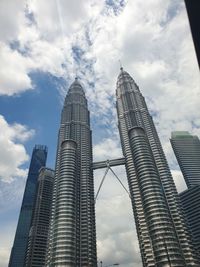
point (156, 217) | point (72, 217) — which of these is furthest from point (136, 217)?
point (72, 217)

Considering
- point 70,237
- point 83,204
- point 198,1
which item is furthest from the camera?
point 83,204

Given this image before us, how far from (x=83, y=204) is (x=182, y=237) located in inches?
2676

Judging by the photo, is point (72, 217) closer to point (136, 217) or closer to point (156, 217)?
point (156, 217)

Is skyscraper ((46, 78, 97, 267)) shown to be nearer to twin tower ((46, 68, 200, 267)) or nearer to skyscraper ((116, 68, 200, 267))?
twin tower ((46, 68, 200, 267))

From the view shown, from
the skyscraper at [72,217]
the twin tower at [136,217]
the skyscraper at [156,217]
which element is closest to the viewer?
the skyscraper at [156,217]

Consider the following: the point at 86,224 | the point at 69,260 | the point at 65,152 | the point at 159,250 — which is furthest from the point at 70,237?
the point at 65,152

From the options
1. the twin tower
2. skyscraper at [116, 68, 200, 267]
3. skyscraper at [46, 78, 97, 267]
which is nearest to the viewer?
skyscraper at [116, 68, 200, 267]

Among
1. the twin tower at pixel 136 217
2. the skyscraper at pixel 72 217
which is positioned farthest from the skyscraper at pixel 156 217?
the skyscraper at pixel 72 217

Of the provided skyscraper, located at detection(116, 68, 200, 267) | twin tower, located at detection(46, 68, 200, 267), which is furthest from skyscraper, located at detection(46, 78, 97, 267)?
skyscraper, located at detection(116, 68, 200, 267)

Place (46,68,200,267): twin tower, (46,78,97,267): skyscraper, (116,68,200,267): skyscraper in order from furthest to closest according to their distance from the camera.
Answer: (46,78,97,267): skyscraper < (46,68,200,267): twin tower < (116,68,200,267): skyscraper

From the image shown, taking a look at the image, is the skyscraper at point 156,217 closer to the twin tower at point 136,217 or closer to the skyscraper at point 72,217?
the twin tower at point 136,217

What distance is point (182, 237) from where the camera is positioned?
157000mm

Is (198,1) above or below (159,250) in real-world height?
below

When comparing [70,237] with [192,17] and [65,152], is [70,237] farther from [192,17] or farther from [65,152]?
[192,17]
